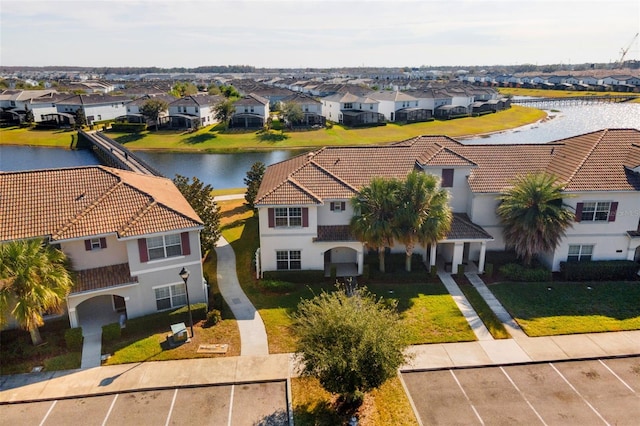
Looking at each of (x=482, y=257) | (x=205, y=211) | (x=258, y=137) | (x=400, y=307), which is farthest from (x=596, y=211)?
(x=258, y=137)

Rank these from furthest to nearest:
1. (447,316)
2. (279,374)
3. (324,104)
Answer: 1. (324,104)
2. (447,316)
3. (279,374)

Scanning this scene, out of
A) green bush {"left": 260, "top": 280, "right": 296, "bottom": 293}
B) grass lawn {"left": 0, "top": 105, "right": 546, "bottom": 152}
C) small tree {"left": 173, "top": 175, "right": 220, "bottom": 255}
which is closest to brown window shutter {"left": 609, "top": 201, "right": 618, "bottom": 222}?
green bush {"left": 260, "top": 280, "right": 296, "bottom": 293}

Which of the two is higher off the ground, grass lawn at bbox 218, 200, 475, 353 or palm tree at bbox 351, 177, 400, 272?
palm tree at bbox 351, 177, 400, 272

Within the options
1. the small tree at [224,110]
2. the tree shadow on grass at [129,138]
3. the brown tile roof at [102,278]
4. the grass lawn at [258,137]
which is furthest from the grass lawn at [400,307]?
the small tree at [224,110]

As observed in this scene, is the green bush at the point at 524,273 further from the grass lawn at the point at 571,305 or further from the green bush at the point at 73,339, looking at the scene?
the green bush at the point at 73,339

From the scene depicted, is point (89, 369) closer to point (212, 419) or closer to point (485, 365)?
point (212, 419)

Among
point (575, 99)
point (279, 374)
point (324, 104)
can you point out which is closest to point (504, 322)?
point (279, 374)

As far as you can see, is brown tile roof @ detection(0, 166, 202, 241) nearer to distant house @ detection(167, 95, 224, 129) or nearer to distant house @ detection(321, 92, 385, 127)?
distant house @ detection(167, 95, 224, 129)
